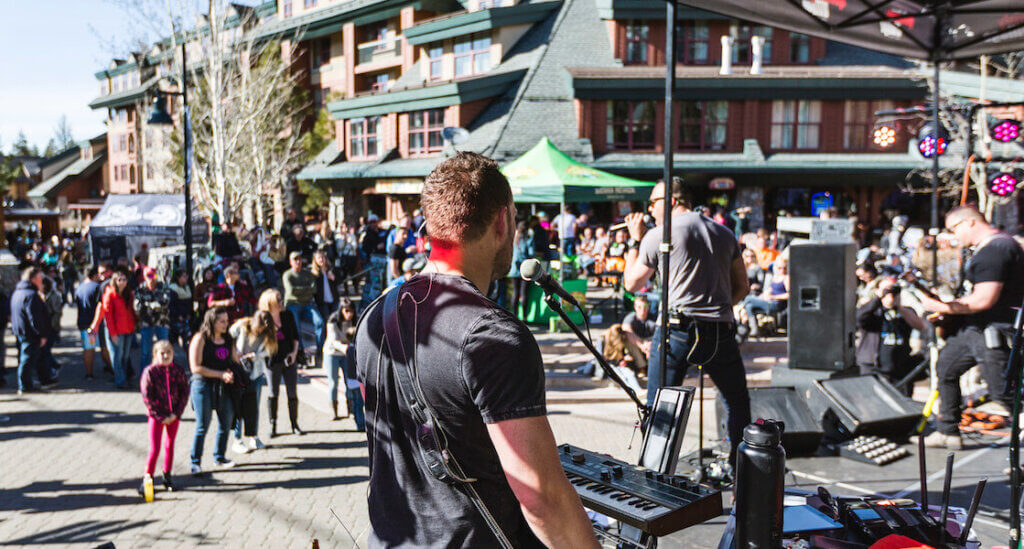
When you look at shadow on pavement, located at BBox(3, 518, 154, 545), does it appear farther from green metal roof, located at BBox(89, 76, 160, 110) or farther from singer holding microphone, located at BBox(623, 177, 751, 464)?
green metal roof, located at BBox(89, 76, 160, 110)

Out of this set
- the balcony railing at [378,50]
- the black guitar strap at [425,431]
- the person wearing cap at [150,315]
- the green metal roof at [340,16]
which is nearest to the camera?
the black guitar strap at [425,431]

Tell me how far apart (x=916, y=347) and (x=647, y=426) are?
33.0 feet

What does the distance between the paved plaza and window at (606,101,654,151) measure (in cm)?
1758

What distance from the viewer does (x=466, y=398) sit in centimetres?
191

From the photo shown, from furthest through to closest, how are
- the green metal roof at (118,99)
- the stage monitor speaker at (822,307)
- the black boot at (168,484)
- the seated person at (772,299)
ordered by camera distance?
the green metal roof at (118,99), the seated person at (772,299), the stage monitor speaker at (822,307), the black boot at (168,484)

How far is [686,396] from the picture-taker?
10.8 feet

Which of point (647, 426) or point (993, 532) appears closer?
point (647, 426)

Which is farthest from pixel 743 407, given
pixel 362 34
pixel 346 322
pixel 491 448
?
pixel 362 34

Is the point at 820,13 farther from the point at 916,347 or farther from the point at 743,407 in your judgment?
the point at 916,347

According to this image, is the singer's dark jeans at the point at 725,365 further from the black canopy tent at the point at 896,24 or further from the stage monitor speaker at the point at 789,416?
the stage monitor speaker at the point at 789,416

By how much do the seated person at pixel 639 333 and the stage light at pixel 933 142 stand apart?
5.90 m

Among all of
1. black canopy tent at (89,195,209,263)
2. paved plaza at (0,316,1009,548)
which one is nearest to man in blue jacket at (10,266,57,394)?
paved plaza at (0,316,1009,548)

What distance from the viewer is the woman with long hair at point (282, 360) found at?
8719mm

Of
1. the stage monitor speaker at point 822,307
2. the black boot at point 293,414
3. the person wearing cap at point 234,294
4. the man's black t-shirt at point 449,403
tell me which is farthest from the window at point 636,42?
the man's black t-shirt at point 449,403
